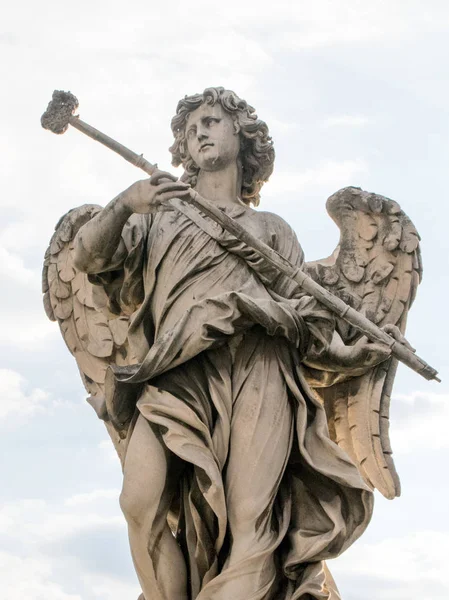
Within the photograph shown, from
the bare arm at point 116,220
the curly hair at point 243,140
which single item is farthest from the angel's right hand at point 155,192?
the curly hair at point 243,140

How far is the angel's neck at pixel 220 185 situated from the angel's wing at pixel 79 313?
66cm

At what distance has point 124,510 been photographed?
448 inches

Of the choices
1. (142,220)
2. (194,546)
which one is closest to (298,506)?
(194,546)

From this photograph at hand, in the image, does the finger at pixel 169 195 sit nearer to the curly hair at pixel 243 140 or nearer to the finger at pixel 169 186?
the finger at pixel 169 186

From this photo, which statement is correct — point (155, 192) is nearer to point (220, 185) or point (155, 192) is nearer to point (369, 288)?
point (220, 185)

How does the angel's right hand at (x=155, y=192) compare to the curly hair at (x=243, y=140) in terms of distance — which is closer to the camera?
the angel's right hand at (x=155, y=192)

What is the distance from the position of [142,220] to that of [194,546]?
1910 mm

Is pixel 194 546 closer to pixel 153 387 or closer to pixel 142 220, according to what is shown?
pixel 153 387

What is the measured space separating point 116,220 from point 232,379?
1064mm

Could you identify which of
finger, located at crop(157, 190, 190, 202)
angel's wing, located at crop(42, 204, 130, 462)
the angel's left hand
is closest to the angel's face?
angel's wing, located at crop(42, 204, 130, 462)

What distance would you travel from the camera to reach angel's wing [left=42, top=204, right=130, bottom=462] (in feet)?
41.9

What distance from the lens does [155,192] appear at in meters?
11.6

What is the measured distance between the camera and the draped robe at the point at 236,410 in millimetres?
11398

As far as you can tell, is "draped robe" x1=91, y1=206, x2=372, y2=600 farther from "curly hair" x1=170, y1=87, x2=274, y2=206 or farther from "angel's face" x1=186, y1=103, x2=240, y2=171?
"curly hair" x1=170, y1=87, x2=274, y2=206
